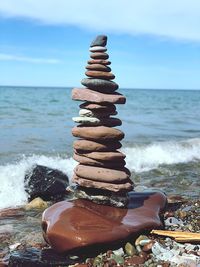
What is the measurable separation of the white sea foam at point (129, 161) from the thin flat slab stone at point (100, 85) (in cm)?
399

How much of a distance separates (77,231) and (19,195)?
4.86m

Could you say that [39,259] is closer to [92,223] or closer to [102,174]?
[92,223]

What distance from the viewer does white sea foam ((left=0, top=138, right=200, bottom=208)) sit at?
442 inches

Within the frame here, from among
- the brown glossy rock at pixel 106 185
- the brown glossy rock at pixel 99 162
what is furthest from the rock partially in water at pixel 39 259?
the brown glossy rock at pixel 99 162

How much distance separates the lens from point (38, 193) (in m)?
10.5

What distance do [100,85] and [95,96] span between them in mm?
229

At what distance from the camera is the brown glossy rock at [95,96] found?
24.5 feet

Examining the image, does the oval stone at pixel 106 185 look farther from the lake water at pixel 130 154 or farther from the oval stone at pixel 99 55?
the lake water at pixel 130 154

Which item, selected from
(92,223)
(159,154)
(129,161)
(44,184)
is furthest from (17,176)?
(159,154)

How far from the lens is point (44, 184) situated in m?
10.6

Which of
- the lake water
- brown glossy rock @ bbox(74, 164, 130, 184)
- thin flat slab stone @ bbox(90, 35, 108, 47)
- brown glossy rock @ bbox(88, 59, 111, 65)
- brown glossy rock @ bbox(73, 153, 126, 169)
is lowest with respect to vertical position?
the lake water

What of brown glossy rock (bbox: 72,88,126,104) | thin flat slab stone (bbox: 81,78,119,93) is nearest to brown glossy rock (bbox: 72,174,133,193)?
brown glossy rock (bbox: 72,88,126,104)

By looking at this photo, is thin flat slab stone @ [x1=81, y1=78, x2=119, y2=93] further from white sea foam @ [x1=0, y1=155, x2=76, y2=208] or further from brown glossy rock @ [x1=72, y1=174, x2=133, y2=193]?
white sea foam @ [x1=0, y1=155, x2=76, y2=208]

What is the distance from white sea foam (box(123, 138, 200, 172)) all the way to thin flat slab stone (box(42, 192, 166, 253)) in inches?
282
